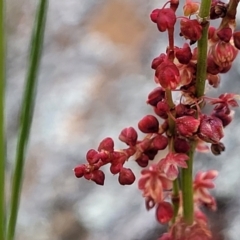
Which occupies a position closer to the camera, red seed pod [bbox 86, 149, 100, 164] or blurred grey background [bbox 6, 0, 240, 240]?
red seed pod [bbox 86, 149, 100, 164]

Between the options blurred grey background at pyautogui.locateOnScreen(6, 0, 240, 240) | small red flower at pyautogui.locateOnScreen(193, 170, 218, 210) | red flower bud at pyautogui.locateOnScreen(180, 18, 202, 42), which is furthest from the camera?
blurred grey background at pyautogui.locateOnScreen(6, 0, 240, 240)

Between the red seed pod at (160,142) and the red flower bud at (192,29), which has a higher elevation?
the red flower bud at (192,29)

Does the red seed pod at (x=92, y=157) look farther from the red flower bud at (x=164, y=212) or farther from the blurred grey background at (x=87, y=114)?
the blurred grey background at (x=87, y=114)

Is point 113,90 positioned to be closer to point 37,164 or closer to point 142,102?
point 142,102

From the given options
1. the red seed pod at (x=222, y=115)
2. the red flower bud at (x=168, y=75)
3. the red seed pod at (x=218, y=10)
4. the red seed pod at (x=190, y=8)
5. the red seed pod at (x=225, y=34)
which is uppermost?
the red seed pod at (x=190, y=8)

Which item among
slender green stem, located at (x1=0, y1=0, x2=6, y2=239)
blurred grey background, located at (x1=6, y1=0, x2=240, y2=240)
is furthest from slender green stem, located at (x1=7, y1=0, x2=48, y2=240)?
blurred grey background, located at (x1=6, y1=0, x2=240, y2=240)

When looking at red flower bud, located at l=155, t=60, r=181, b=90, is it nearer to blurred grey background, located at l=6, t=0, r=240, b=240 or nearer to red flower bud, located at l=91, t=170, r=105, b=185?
red flower bud, located at l=91, t=170, r=105, b=185

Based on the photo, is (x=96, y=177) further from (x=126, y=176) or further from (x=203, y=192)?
(x=203, y=192)

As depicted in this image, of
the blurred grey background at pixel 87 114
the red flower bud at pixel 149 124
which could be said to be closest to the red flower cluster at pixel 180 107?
the red flower bud at pixel 149 124
